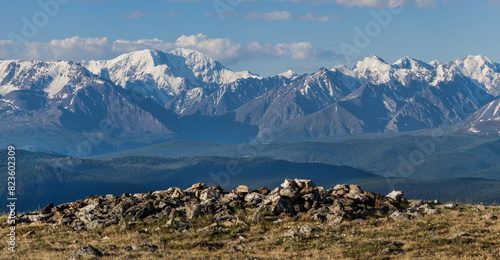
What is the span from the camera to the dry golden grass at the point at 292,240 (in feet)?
124

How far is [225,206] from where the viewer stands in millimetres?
52094

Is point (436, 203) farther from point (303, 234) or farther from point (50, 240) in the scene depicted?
point (50, 240)

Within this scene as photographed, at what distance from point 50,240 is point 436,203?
35666mm

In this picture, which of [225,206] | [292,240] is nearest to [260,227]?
[292,240]

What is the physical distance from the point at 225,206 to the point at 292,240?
11295 millimetres

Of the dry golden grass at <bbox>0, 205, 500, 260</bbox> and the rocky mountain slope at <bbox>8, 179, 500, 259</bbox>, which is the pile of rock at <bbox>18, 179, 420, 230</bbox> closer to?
the rocky mountain slope at <bbox>8, 179, 500, 259</bbox>

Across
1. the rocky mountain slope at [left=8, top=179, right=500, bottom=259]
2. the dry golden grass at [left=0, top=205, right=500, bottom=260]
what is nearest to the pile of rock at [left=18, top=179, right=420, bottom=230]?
the rocky mountain slope at [left=8, top=179, right=500, bottom=259]

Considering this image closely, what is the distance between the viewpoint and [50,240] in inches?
1766

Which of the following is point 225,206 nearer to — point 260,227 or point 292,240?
point 260,227

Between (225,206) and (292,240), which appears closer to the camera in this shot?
(292,240)

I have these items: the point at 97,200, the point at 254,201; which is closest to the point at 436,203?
the point at 254,201

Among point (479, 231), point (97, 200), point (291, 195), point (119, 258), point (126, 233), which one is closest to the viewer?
point (119, 258)

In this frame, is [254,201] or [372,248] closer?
[372,248]

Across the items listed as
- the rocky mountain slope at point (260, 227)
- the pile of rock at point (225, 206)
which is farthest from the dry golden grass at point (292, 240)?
the pile of rock at point (225, 206)
